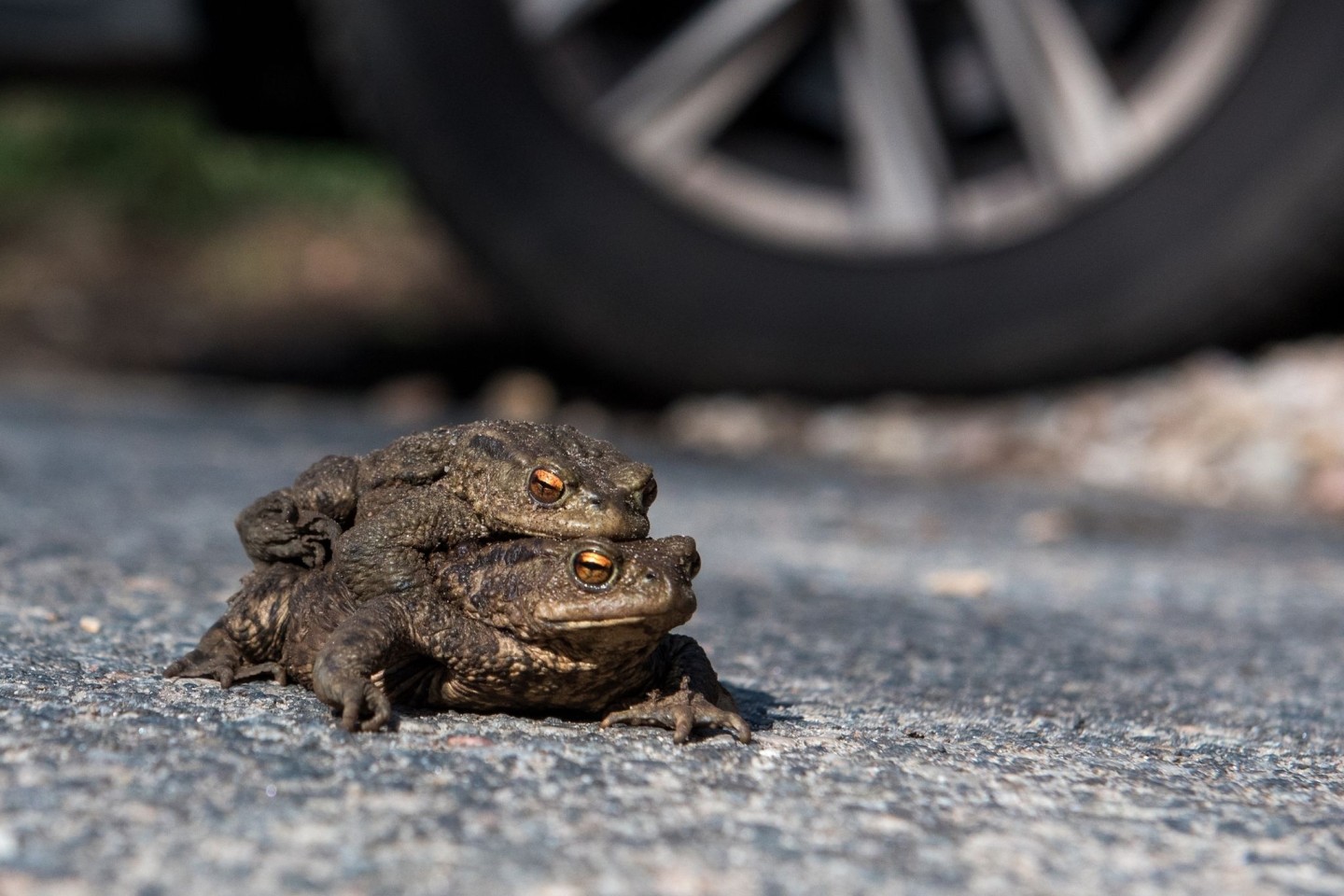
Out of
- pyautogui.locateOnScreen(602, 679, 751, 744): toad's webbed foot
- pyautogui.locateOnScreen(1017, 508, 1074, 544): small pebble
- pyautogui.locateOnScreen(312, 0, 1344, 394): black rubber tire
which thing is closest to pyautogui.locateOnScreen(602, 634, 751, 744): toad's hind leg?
pyautogui.locateOnScreen(602, 679, 751, 744): toad's webbed foot

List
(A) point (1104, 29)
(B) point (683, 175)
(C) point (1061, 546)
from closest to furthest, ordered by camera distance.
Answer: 1. (C) point (1061, 546)
2. (B) point (683, 175)
3. (A) point (1104, 29)

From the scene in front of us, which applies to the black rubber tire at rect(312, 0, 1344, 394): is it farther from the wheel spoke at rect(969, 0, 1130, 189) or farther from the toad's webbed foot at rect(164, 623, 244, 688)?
the toad's webbed foot at rect(164, 623, 244, 688)

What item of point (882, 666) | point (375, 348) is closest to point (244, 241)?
point (375, 348)

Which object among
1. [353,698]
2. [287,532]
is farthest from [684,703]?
[287,532]

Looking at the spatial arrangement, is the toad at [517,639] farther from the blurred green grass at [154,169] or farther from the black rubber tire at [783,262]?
the blurred green grass at [154,169]

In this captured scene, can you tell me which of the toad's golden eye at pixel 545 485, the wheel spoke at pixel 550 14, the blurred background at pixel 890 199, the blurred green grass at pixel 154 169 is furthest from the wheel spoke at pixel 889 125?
the blurred green grass at pixel 154 169

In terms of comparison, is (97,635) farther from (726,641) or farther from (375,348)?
(375,348)

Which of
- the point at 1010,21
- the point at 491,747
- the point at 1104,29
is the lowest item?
the point at 491,747
